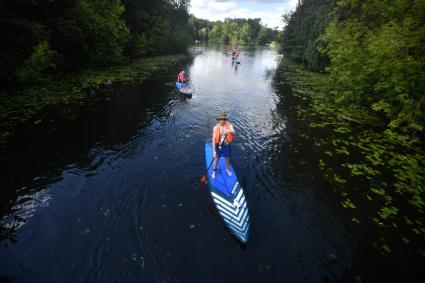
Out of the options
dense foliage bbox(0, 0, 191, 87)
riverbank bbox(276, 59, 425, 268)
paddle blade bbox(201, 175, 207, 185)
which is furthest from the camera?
dense foliage bbox(0, 0, 191, 87)

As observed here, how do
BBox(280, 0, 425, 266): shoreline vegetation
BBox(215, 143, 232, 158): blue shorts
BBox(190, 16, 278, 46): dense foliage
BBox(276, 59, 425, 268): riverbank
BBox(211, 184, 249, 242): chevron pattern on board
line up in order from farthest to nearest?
BBox(190, 16, 278, 46): dense foliage
BBox(215, 143, 232, 158): blue shorts
BBox(280, 0, 425, 266): shoreline vegetation
BBox(276, 59, 425, 268): riverbank
BBox(211, 184, 249, 242): chevron pattern on board

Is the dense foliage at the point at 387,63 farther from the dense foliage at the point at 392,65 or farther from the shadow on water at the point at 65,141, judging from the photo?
the shadow on water at the point at 65,141

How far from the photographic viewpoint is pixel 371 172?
1008 centimetres

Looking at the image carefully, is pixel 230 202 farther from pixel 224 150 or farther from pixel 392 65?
pixel 392 65

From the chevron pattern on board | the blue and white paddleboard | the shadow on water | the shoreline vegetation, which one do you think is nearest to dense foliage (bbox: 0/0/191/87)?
the shadow on water

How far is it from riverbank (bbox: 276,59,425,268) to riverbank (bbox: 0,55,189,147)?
14.6m

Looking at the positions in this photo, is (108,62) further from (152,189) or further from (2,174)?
(152,189)

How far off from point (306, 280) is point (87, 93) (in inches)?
770

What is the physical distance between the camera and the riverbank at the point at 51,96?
1306cm

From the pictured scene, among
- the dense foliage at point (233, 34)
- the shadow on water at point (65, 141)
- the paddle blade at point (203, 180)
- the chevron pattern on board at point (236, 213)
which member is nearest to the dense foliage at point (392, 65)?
the chevron pattern on board at point (236, 213)

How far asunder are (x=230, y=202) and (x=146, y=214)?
2668 mm

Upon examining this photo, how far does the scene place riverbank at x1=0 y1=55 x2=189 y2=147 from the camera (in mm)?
13056

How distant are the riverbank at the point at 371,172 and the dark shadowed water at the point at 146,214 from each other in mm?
952

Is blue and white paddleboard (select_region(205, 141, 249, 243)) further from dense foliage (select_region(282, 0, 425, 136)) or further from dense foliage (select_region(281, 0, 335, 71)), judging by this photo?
dense foliage (select_region(281, 0, 335, 71))
